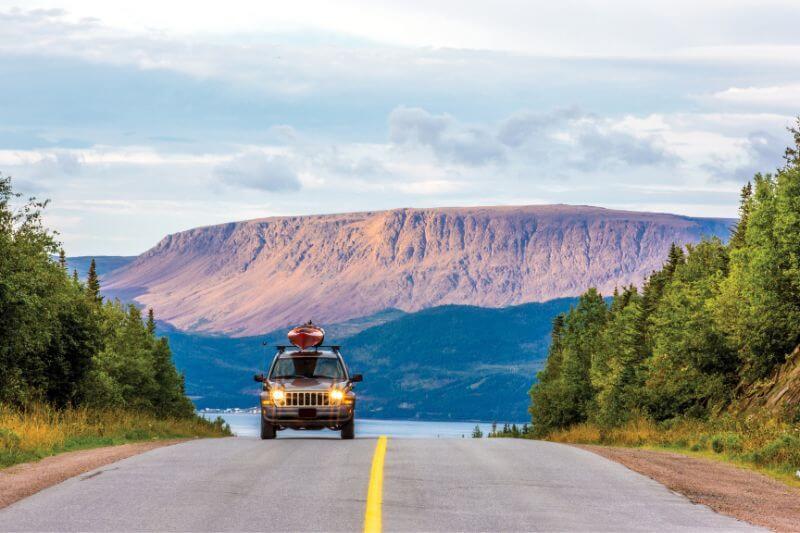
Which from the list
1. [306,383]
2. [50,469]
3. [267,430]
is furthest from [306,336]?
[50,469]

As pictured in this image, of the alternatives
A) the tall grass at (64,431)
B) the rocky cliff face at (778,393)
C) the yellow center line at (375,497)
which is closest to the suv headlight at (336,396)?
the tall grass at (64,431)

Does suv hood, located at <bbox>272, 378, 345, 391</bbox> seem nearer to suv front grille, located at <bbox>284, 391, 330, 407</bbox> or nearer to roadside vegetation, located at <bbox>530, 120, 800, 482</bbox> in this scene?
suv front grille, located at <bbox>284, 391, 330, 407</bbox>

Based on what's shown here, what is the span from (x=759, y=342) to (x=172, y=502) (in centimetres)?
3202

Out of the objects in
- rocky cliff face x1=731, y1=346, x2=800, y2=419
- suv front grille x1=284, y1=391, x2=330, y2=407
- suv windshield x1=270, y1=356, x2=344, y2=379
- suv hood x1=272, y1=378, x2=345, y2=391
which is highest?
suv windshield x1=270, y1=356, x2=344, y2=379

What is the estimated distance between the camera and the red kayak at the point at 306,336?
119ft

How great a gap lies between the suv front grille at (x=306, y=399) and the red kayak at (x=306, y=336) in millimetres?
6958

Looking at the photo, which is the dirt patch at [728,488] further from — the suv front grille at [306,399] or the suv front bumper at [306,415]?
the suv front grille at [306,399]

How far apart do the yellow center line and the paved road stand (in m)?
0.10

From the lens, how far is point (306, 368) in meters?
29.6

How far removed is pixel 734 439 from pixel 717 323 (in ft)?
72.3

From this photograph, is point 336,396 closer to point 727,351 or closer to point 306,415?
point 306,415

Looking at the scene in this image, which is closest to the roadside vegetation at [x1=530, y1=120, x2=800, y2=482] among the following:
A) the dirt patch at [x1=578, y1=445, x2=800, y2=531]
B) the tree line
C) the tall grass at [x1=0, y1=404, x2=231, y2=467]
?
the dirt patch at [x1=578, y1=445, x2=800, y2=531]

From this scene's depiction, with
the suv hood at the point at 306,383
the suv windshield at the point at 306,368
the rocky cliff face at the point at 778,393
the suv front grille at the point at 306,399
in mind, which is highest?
the suv windshield at the point at 306,368

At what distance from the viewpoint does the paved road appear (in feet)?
40.0
